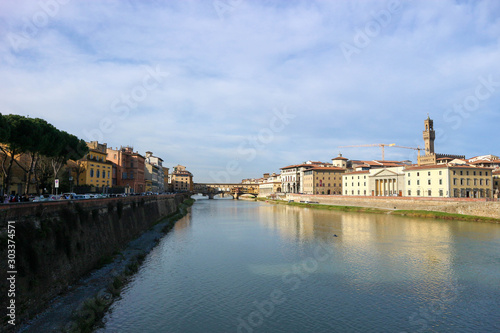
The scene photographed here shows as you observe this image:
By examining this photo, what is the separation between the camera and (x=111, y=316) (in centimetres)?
1591

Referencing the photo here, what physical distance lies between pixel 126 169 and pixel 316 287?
61614mm

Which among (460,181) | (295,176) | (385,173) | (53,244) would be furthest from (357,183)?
(53,244)

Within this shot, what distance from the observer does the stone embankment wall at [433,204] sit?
171 ft

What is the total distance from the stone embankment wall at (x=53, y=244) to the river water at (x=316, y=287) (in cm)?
311

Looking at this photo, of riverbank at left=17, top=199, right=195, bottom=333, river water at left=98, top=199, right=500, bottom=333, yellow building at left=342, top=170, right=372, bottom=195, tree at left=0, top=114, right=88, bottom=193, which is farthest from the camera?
yellow building at left=342, top=170, right=372, bottom=195

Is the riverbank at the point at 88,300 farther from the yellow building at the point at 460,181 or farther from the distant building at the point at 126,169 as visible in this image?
the yellow building at the point at 460,181

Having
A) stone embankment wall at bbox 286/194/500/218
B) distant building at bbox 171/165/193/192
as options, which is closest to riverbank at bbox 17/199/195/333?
stone embankment wall at bbox 286/194/500/218

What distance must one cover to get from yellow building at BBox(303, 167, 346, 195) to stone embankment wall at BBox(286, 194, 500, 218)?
938 inches

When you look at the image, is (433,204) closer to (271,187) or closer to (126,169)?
(126,169)

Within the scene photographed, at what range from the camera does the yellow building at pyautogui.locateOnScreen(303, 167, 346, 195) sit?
11669 centimetres

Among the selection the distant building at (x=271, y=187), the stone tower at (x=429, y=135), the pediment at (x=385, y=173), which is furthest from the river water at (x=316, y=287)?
the distant building at (x=271, y=187)

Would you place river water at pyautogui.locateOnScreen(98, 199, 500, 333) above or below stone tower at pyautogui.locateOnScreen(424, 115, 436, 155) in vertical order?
below

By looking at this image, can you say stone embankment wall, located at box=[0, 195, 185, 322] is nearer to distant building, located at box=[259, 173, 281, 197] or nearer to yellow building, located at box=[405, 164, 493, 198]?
yellow building, located at box=[405, 164, 493, 198]

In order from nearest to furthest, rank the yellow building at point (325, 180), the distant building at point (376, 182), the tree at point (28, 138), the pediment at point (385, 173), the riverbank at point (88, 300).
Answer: the riverbank at point (88, 300) → the tree at point (28, 138) → the distant building at point (376, 182) → the pediment at point (385, 173) → the yellow building at point (325, 180)
